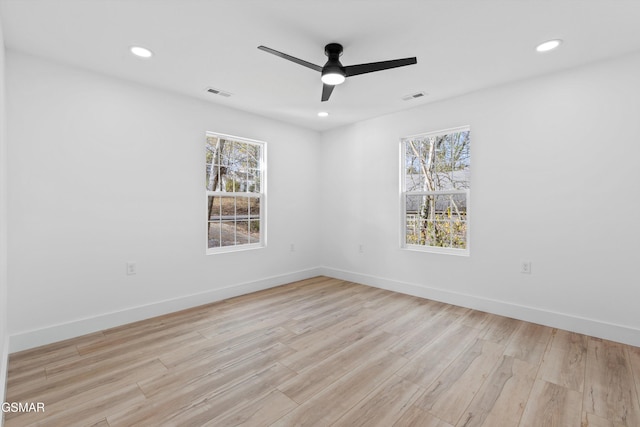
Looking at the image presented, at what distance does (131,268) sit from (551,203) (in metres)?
4.35

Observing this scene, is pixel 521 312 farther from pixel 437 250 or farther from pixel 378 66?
pixel 378 66

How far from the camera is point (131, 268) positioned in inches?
122

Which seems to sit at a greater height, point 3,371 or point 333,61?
point 333,61

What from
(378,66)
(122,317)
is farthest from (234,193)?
(378,66)

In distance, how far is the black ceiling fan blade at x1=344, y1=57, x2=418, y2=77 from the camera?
223 centimetres

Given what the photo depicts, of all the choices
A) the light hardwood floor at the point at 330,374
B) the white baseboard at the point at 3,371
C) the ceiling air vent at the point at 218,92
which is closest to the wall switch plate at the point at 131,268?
the light hardwood floor at the point at 330,374

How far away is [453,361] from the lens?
2.33m

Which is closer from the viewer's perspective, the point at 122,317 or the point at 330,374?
the point at 330,374

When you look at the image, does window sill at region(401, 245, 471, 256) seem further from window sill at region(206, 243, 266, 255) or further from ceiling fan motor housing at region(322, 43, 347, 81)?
ceiling fan motor housing at region(322, 43, 347, 81)

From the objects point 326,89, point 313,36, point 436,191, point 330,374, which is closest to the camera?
point 330,374

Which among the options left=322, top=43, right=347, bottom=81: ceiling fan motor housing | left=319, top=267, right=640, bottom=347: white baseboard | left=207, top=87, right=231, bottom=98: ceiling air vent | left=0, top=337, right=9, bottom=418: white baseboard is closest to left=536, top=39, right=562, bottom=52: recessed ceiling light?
left=322, top=43, right=347, bottom=81: ceiling fan motor housing

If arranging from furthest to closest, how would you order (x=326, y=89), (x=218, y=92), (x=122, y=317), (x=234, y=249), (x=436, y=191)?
(x=234, y=249), (x=436, y=191), (x=218, y=92), (x=122, y=317), (x=326, y=89)

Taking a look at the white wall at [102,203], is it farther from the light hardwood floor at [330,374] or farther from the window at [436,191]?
the window at [436,191]

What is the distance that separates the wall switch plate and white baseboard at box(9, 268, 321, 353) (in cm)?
37
